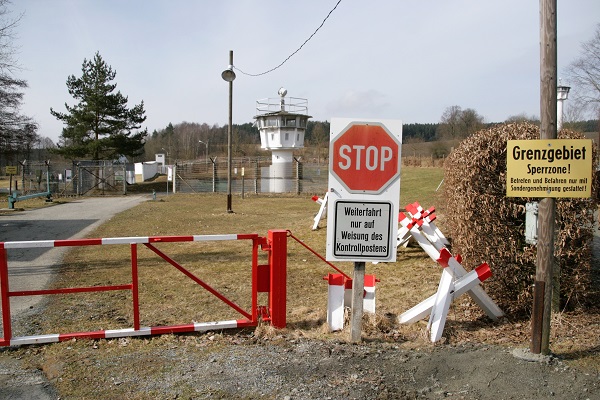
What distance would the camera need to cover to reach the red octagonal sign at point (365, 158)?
171 inches

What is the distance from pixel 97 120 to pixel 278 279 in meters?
44.3

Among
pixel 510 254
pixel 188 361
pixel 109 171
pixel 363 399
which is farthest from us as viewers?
pixel 109 171

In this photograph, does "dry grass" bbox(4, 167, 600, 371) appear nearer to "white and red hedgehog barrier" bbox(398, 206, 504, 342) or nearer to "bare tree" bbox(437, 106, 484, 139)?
"white and red hedgehog barrier" bbox(398, 206, 504, 342)

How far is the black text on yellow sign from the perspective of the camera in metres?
3.94

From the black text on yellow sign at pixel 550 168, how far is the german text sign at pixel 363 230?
1.14m

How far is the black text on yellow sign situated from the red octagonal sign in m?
1.03

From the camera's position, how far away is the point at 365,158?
4375 mm

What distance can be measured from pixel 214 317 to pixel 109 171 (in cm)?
3407

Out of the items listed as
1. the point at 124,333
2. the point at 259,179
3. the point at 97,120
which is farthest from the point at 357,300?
the point at 97,120

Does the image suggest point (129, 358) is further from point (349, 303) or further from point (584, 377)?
point (584, 377)

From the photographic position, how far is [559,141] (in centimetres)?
398

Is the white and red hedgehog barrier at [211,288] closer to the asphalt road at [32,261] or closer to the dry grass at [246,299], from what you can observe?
the dry grass at [246,299]

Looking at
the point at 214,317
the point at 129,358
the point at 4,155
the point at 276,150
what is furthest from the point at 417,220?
the point at 4,155

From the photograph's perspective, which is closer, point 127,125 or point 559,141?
point 559,141
